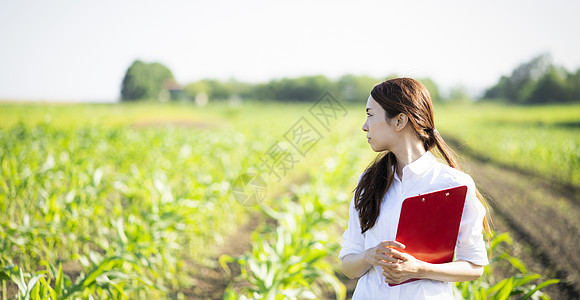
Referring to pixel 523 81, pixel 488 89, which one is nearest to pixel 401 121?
pixel 523 81

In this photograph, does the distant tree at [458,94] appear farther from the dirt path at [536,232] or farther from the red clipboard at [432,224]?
the red clipboard at [432,224]

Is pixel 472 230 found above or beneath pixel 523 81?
beneath

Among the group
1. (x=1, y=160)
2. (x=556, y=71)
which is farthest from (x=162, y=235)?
(x=556, y=71)

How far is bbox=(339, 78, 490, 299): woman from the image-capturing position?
102cm

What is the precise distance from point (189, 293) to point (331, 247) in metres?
1.49

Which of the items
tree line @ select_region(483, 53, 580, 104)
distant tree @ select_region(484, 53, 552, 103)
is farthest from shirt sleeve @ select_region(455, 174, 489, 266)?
distant tree @ select_region(484, 53, 552, 103)

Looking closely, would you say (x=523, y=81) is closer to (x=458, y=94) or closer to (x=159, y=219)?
Result: (x=458, y=94)

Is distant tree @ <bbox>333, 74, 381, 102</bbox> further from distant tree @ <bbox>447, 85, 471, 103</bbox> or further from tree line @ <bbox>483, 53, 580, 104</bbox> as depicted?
distant tree @ <bbox>447, 85, 471, 103</bbox>

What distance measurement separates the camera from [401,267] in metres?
0.99

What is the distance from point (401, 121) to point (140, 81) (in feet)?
18.6

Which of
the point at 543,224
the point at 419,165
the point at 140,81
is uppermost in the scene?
the point at 140,81

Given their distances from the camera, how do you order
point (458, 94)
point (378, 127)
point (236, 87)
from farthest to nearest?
point (458, 94)
point (236, 87)
point (378, 127)

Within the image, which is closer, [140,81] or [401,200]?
[401,200]

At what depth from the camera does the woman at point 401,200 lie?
1024mm
